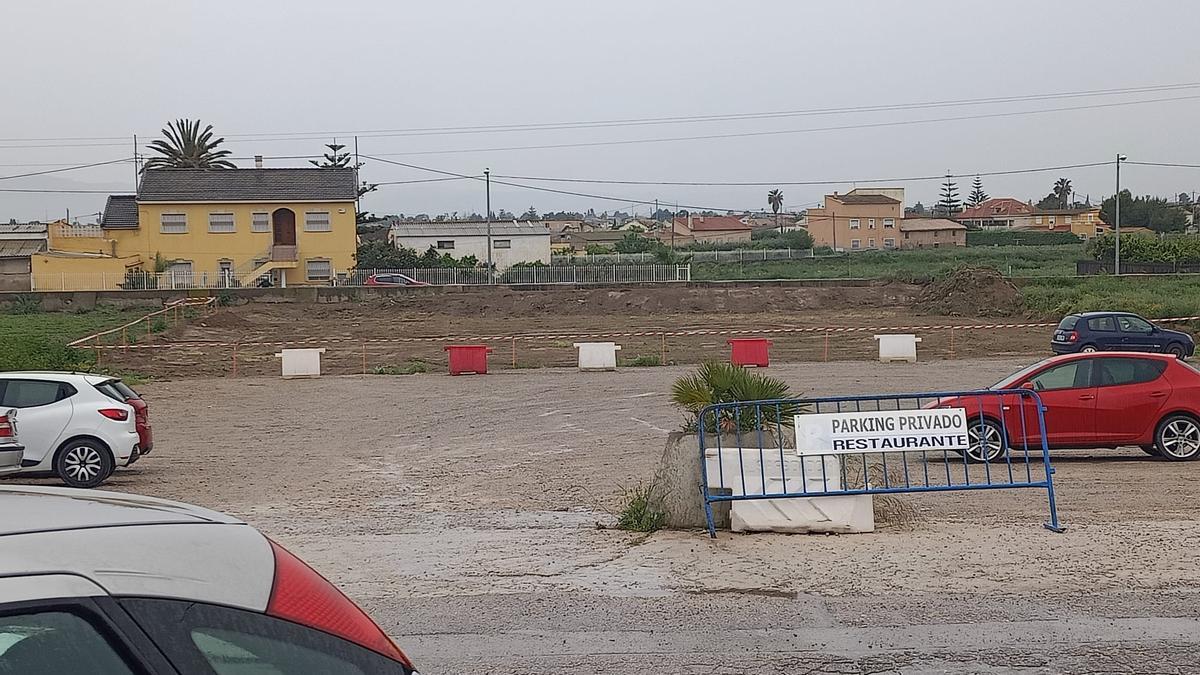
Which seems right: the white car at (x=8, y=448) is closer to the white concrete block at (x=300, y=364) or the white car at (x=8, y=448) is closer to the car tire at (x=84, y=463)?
the car tire at (x=84, y=463)

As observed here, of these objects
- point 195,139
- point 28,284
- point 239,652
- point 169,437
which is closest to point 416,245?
point 195,139

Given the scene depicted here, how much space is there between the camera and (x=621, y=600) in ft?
29.4

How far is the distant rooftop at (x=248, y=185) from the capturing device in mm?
77375

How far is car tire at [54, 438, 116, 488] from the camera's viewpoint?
55.1 feet

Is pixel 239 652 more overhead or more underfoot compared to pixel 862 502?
more overhead

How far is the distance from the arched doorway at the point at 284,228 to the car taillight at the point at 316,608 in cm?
7798

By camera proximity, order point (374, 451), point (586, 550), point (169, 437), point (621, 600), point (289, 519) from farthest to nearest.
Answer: point (169, 437) → point (374, 451) → point (289, 519) → point (586, 550) → point (621, 600)

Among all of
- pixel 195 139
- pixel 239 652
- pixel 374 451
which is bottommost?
pixel 374 451

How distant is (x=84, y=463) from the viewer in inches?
664

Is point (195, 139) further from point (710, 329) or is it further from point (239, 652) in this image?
point (239, 652)

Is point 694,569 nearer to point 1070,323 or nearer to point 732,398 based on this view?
point 732,398

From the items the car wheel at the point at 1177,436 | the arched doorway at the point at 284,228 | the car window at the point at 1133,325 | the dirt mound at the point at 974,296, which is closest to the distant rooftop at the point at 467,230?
the arched doorway at the point at 284,228

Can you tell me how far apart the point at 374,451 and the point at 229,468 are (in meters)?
2.66

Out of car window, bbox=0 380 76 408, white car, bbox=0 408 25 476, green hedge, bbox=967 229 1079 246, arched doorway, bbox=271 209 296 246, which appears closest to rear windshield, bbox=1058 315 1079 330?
car window, bbox=0 380 76 408
